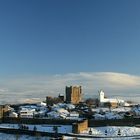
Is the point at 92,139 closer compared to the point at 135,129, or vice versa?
the point at 92,139

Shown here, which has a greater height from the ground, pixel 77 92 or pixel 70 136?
pixel 77 92

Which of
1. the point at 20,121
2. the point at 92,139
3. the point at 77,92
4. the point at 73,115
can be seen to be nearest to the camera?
the point at 92,139

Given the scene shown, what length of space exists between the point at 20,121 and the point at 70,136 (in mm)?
25034

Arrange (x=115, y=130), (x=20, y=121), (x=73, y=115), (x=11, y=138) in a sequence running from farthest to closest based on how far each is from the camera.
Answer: (x=73, y=115) → (x=20, y=121) → (x=115, y=130) → (x=11, y=138)

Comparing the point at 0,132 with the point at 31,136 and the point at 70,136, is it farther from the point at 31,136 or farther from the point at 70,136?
the point at 70,136

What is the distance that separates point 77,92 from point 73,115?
190ft

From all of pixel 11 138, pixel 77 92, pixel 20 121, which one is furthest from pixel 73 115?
pixel 77 92

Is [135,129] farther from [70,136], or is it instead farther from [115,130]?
[70,136]

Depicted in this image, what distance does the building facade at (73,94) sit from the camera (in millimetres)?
134875

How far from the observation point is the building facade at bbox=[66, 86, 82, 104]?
5310 inches

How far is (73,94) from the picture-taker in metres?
136

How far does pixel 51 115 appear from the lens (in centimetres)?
8194

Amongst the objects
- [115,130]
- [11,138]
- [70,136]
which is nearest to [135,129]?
[115,130]

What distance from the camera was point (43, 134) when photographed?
4956cm
